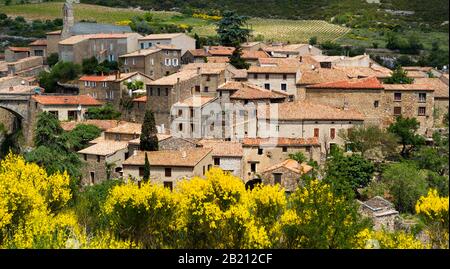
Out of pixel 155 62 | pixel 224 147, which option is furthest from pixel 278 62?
pixel 224 147

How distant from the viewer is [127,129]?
33.4 m

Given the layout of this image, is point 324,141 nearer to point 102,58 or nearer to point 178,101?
A: point 178,101

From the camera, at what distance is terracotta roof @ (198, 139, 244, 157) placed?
29.1m

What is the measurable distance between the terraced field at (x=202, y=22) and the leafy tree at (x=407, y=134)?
2550 cm

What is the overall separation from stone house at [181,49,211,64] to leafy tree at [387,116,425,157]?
13.0 meters

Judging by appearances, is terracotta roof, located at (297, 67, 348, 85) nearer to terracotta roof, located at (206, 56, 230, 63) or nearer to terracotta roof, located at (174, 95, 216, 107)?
→ terracotta roof, located at (174, 95, 216, 107)

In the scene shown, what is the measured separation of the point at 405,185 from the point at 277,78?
946 centimetres

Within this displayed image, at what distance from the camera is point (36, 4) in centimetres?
6606

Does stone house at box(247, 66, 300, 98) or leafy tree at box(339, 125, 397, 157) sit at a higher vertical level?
stone house at box(247, 66, 300, 98)

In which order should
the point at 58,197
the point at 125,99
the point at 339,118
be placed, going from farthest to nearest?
1. the point at 125,99
2. the point at 339,118
3. the point at 58,197

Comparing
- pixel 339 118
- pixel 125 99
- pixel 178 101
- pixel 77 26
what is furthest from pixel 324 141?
pixel 77 26

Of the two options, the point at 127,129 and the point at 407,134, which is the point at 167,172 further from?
the point at 407,134

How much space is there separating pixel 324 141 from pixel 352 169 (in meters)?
2.98

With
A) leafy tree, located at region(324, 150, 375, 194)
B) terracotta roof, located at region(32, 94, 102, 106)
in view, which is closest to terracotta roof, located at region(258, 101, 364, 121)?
leafy tree, located at region(324, 150, 375, 194)
